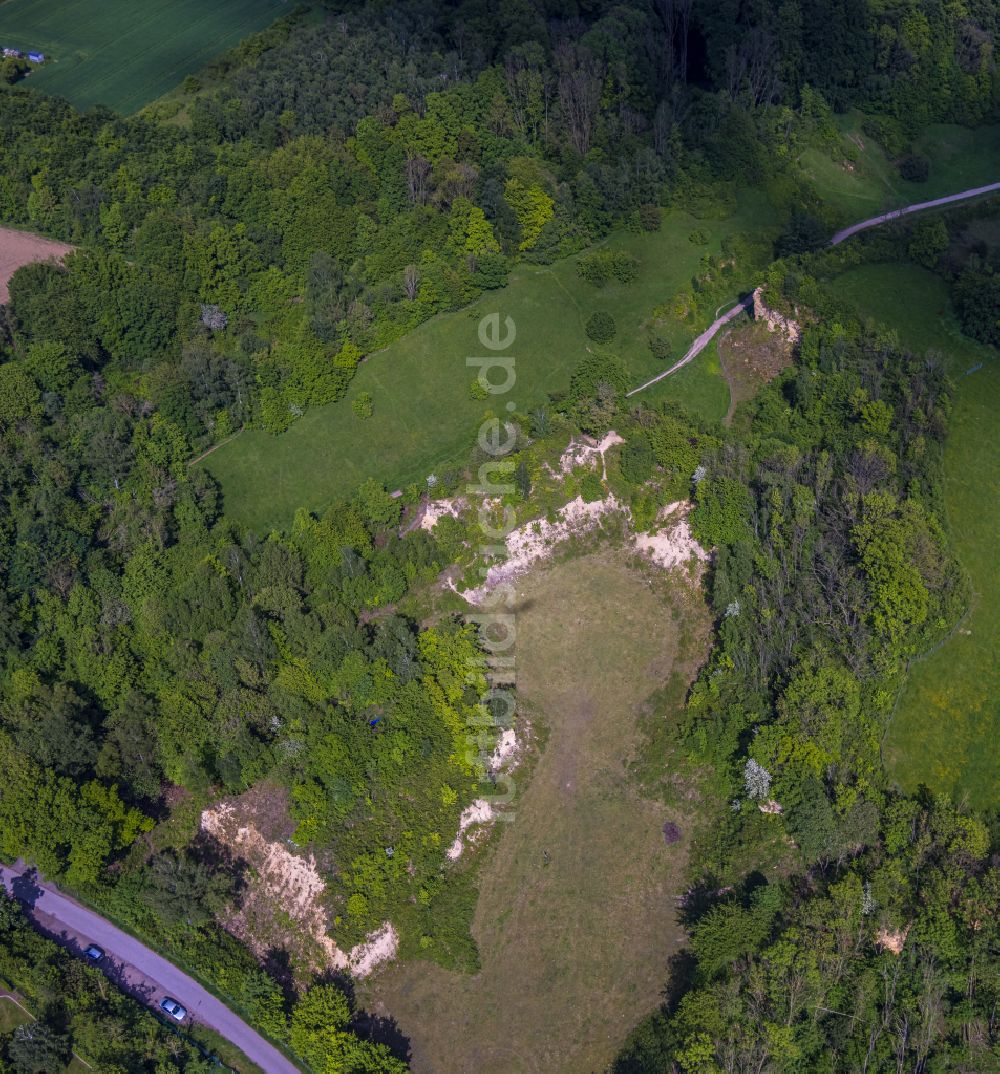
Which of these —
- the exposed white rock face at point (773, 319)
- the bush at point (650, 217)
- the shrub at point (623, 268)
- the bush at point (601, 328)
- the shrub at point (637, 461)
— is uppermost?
the bush at point (650, 217)

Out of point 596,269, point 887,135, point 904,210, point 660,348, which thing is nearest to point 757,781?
point 660,348

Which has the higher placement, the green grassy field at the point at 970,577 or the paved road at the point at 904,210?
the paved road at the point at 904,210

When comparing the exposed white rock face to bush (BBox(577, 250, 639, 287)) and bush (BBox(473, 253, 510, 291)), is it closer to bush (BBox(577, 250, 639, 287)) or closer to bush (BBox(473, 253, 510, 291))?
bush (BBox(577, 250, 639, 287))

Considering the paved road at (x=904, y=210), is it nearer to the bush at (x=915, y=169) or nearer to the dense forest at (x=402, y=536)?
the dense forest at (x=402, y=536)

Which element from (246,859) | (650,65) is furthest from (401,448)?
(650,65)

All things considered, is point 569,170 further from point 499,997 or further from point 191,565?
point 499,997

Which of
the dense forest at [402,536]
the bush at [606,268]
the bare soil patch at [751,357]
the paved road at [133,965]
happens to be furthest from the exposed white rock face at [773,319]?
the paved road at [133,965]

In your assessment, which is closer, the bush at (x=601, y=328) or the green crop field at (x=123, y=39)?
the bush at (x=601, y=328)
